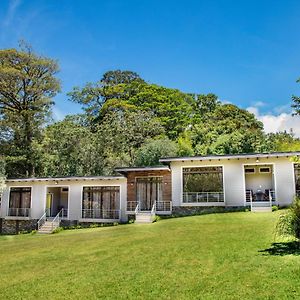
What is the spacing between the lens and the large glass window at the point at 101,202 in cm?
2445

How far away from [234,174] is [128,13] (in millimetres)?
11334

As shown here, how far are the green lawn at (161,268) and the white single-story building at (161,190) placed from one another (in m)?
7.48

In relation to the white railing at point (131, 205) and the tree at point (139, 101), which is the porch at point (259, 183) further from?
the tree at point (139, 101)

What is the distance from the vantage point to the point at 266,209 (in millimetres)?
19859

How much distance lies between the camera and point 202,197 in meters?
21.9

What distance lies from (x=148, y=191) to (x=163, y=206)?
61.0 inches

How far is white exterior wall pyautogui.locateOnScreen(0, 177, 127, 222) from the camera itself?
78.6ft

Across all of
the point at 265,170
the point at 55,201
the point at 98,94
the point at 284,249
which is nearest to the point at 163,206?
the point at 265,170

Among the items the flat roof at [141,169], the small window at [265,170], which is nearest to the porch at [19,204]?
the flat roof at [141,169]

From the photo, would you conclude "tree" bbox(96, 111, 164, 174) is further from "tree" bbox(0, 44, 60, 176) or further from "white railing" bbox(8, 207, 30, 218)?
"white railing" bbox(8, 207, 30, 218)

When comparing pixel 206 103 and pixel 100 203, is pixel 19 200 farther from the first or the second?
pixel 206 103

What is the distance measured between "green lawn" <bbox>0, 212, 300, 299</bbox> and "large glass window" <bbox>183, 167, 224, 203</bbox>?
7697mm

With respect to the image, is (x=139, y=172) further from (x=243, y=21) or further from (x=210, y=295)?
(x=210, y=295)

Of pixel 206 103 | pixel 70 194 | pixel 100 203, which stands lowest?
pixel 100 203
